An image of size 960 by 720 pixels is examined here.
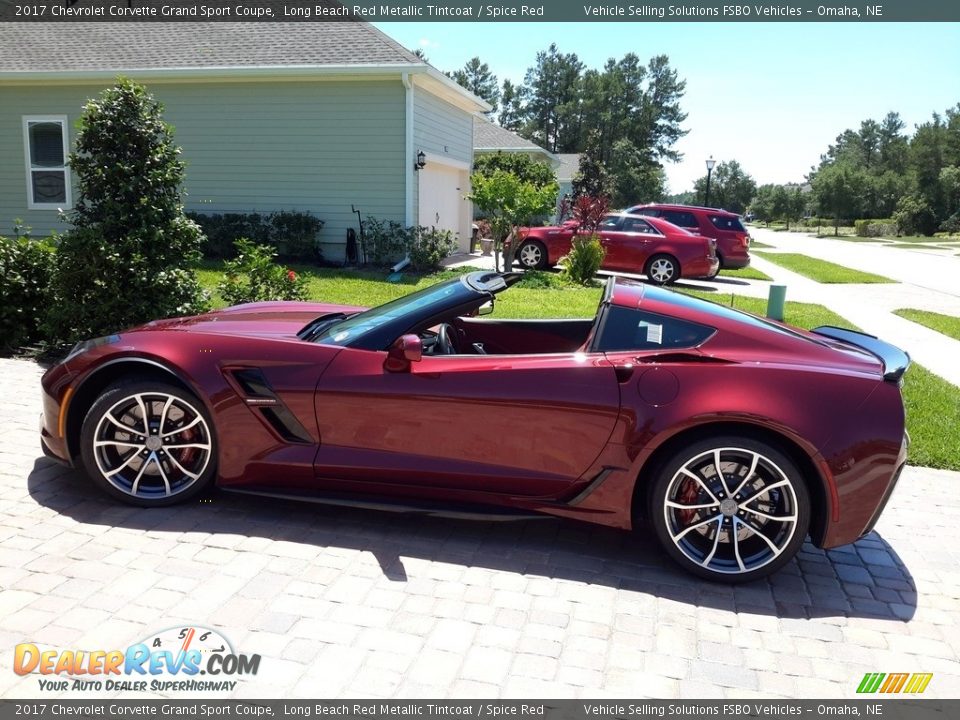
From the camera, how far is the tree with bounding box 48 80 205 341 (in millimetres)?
A: 6633

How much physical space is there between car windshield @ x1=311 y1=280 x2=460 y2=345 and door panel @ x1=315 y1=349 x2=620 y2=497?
0.70 ft

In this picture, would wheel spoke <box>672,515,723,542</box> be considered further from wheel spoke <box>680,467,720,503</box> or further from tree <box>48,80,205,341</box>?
tree <box>48,80,205,341</box>

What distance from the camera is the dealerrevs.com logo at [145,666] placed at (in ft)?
8.57

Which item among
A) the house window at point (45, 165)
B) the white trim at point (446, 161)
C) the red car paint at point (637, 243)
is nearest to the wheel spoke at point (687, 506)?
the red car paint at point (637, 243)

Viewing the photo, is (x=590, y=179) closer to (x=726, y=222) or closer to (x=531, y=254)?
(x=726, y=222)

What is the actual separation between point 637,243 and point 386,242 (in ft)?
17.6

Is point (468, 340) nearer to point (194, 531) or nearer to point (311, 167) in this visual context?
point (194, 531)

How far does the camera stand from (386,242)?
1469 centimetres

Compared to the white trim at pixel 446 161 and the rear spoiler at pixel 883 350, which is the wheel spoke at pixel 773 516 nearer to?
the rear spoiler at pixel 883 350

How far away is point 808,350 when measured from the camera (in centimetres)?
358

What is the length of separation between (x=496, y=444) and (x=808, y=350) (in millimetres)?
1574

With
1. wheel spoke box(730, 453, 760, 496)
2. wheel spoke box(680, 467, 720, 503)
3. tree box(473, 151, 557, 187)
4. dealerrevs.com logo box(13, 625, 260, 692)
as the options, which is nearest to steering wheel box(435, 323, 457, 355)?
wheel spoke box(680, 467, 720, 503)

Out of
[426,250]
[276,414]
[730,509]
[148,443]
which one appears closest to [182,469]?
[148,443]
